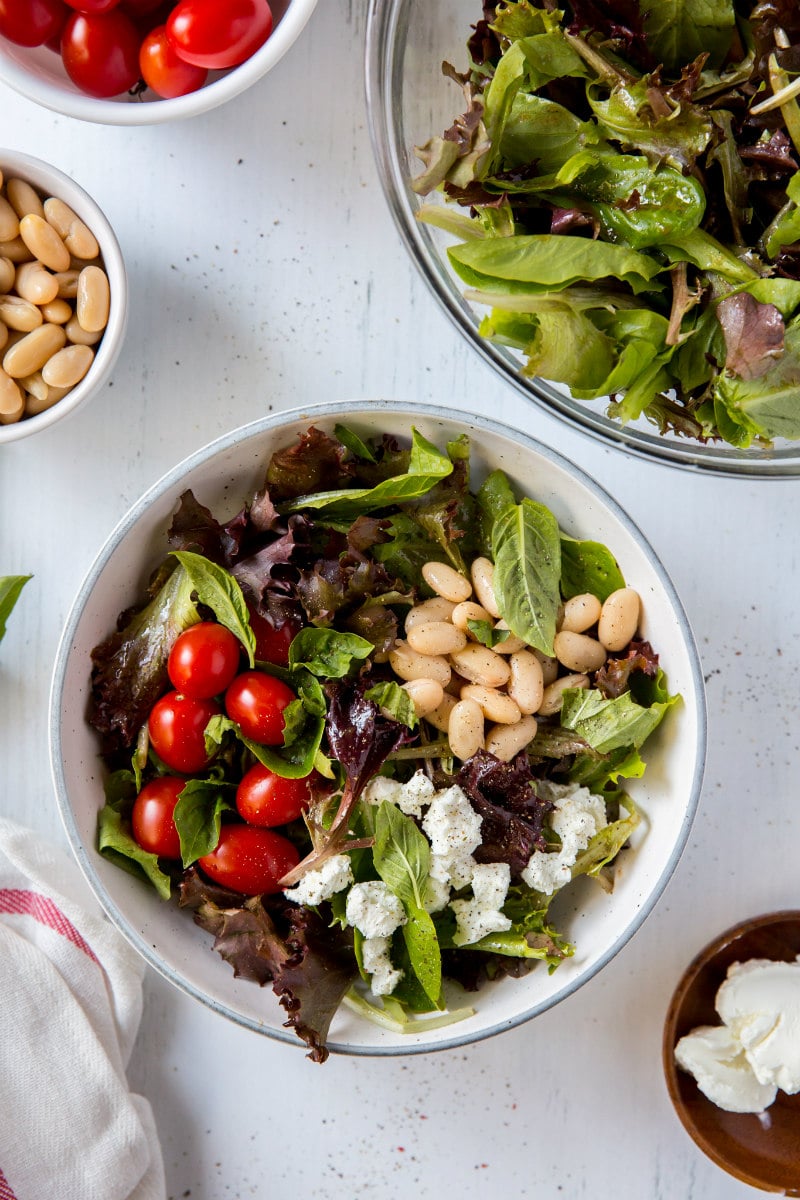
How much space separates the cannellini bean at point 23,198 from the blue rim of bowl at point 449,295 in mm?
378

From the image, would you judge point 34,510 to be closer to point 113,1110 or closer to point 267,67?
point 267,67

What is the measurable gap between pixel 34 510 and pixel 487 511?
55cm

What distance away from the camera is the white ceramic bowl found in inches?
43.2

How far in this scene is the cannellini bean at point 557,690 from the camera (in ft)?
3.75

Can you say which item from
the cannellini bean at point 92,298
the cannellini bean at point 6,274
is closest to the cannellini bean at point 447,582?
the cannellini bean at point 92,298

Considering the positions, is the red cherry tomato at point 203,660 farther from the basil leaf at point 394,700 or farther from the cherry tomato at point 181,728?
the basil leaf at point 394,700

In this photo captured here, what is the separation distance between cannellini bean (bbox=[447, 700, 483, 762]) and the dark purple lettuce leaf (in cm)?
1

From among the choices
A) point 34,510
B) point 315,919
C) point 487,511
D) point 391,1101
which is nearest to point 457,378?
point 487,511

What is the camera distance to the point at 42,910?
1.29 metres

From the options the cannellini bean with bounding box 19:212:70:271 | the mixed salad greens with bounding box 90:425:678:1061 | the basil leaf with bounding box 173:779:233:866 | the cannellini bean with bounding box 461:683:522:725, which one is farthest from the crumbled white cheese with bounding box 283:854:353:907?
the cannellini bean with bounding box 19:212:70:271

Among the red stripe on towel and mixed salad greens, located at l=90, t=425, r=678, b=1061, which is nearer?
mixed salad greens, located at l=90, t=425, r=678, b=1061

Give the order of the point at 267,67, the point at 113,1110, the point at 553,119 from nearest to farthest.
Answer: the point at 553,119
the point at 267,67
the point at 113,1110

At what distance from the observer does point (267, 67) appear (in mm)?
1097

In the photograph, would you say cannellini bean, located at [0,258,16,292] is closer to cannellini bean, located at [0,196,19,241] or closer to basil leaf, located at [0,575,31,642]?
cannellini bean, located at [0,196,19,241]
